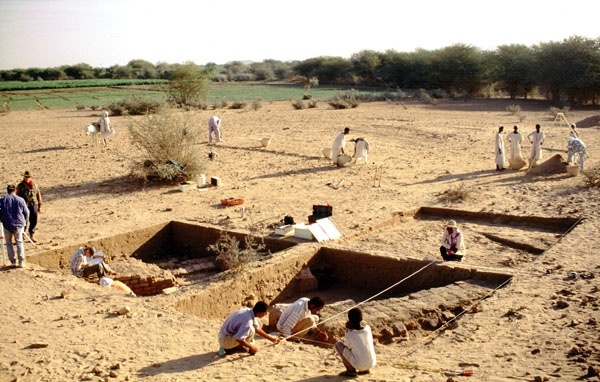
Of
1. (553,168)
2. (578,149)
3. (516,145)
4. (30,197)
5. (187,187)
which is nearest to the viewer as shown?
(30,197)

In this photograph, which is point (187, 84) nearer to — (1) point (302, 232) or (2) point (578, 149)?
(2) point (578, 149)

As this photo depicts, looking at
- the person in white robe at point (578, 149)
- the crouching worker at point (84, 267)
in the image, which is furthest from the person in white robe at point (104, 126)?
the person in white robe at point (578, 149)

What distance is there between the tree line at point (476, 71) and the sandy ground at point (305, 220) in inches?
417

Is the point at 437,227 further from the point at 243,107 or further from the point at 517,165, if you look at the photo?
the point at 243,107

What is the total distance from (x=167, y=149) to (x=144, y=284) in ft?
23.2

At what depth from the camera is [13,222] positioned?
9.95 meters

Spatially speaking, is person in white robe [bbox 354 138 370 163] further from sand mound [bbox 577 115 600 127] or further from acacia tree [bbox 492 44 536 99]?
acacia tree [bbox 492 44 536 99]

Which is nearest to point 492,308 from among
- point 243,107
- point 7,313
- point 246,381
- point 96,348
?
point 246,381

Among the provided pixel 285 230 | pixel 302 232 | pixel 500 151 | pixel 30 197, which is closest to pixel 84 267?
pixel 30 197

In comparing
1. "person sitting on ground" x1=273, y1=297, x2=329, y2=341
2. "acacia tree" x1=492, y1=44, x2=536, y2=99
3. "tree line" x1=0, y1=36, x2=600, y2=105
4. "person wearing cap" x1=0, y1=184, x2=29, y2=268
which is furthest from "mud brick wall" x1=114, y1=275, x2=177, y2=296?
"acacia tree" x1=492, y1=44, x2=536, y2=99

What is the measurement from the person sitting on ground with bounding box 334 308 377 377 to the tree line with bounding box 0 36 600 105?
32.4 metres

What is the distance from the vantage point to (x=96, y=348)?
7.20 metres

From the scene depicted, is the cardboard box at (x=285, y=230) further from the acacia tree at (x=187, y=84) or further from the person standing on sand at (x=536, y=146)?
the acacia tree at (x=187, y=84)

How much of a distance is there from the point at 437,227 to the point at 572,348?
19.2 ft
